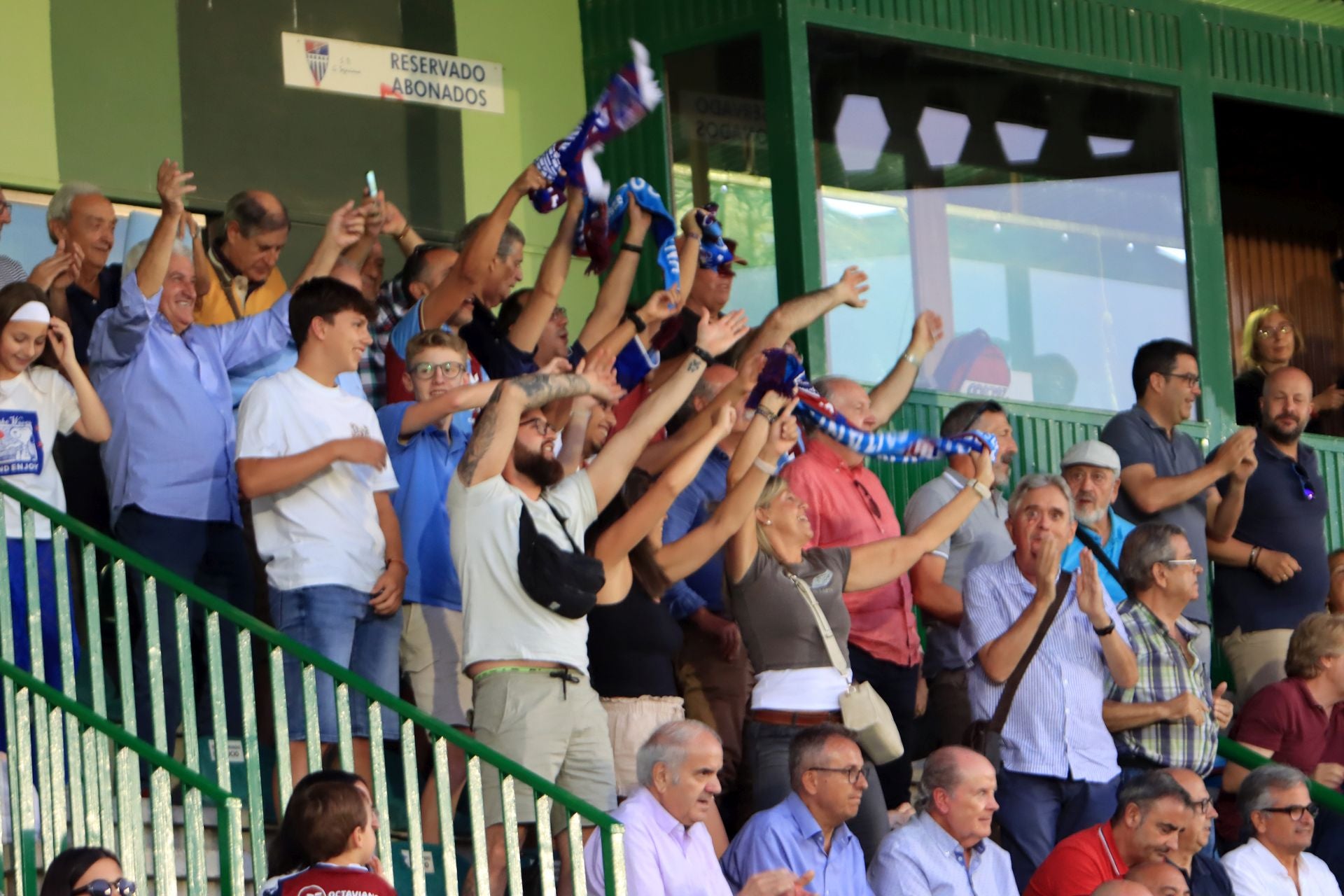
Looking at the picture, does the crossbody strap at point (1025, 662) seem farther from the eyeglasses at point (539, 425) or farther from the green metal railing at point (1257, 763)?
the eyeglasses at point (539, 425)

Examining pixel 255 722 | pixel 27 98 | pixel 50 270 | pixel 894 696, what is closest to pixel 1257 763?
pixel 894 696

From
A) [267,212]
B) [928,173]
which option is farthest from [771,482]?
[928,173]

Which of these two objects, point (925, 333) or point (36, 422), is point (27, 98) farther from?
point (925, 333)

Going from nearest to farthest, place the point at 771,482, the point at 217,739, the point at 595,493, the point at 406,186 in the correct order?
1. the point at 217,739
2. the point at 595,493
3. the point at 771,482
4. the point at 406,186

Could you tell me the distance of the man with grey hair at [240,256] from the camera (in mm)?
8102

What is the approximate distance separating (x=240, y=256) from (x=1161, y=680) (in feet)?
12.8

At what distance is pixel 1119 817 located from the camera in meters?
7.45

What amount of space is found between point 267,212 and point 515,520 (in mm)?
2220

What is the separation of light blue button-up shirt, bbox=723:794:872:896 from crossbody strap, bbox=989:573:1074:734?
42.9 inches

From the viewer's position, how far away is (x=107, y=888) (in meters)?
5.08

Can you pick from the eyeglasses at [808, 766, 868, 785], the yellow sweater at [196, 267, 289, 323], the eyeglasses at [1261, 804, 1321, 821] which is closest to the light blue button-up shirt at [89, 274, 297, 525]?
the yellow sweater at [196, 267, 289, 323]

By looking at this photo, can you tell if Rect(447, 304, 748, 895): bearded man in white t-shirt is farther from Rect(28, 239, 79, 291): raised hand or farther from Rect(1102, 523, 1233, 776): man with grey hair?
Rect(1102, 523, 1233, 776): man with grey hair

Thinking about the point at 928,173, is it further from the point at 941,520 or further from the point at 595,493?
the point at 595,493

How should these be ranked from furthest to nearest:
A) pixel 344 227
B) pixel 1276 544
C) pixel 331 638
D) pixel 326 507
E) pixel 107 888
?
pixel 1276 544
pixel 344 227
pixel 326 507
pixel 331 638
pixel 107 888
